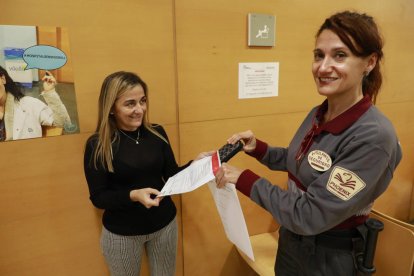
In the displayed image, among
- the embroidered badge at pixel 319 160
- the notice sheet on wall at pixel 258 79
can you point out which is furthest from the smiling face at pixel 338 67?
the notice sheet on wall at pixel 258 79

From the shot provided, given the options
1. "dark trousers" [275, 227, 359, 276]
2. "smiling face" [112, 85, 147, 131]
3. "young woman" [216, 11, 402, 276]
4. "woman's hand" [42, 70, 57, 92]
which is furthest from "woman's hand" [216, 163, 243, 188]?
"woman's hand" [42, 70, 57, 92]

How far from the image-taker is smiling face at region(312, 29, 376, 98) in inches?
37.5

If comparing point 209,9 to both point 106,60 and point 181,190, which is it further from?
point 181,190

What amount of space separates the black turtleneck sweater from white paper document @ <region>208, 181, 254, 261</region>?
32 centimetres

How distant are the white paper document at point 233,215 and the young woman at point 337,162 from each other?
65 millimetres

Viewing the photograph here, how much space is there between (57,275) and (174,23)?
1472mm

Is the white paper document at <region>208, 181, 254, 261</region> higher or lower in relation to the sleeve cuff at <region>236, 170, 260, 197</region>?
lower

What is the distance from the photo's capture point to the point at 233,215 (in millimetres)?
1193

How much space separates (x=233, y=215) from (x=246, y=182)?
216 millimetres

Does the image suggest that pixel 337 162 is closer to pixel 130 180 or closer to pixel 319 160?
pixel 319 160

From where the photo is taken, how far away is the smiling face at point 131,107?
1.28 m

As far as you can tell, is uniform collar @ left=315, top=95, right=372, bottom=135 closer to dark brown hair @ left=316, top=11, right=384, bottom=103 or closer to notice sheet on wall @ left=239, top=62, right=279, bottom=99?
dark brown hair @ left=316, top=11, right=384, bottom=103

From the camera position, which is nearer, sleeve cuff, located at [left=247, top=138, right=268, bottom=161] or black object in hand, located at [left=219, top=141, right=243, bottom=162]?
black object in hand, located at [left=219, top=141, right=243, bottom=162]

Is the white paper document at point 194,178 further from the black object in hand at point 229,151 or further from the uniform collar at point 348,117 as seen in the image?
the uniform collar at point 348,117
